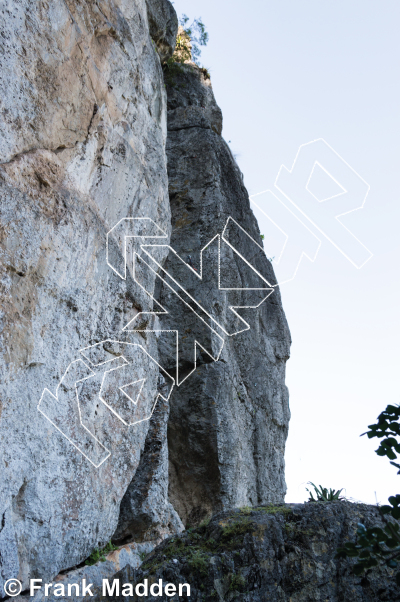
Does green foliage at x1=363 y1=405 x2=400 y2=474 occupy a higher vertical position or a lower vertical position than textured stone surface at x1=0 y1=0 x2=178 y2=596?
lower

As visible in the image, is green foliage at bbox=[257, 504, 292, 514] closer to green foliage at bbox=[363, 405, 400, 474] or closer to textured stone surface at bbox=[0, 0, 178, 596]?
textured stone surface at bbox=[0, 0, 178, 596]

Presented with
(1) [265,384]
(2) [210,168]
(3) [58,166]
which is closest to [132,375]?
(3) [58,166]

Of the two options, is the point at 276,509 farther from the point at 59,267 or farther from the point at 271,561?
the point at 59,267

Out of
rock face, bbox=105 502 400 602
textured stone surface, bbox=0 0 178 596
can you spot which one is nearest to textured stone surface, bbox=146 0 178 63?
textured stone surface, bbox=0 0 178 596

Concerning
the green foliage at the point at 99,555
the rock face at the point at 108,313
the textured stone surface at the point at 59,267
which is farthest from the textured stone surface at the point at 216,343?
the green foliage at the point at 99,555

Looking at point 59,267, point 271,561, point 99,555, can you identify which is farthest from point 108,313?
point 271,561

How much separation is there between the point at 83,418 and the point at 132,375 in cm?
134

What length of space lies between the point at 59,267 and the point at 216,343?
4.79 metres

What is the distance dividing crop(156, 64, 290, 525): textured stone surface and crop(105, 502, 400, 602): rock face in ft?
15.6

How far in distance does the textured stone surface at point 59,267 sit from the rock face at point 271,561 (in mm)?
1201

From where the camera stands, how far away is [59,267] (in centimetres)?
570

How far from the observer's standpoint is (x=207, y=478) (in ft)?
30.7

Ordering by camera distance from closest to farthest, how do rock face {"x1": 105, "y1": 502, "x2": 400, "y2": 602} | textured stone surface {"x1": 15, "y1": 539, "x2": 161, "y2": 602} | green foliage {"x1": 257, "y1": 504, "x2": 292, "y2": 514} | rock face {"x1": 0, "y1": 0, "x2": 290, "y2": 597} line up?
rock face {"x1": 105, "y1": 502, "x2": 400, "y2": 602}, green foliage {"x1": 257, "y1": 504, "x2": 292, "y2": 514}, textured stone surface {"x1": 15, "y1": 539, "x2": 161, "y2": 602}, rock face {"x1": 0, "y1": 0, "x2": 290, "y2": 597}

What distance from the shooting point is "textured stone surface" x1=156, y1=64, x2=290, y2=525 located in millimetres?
9398
